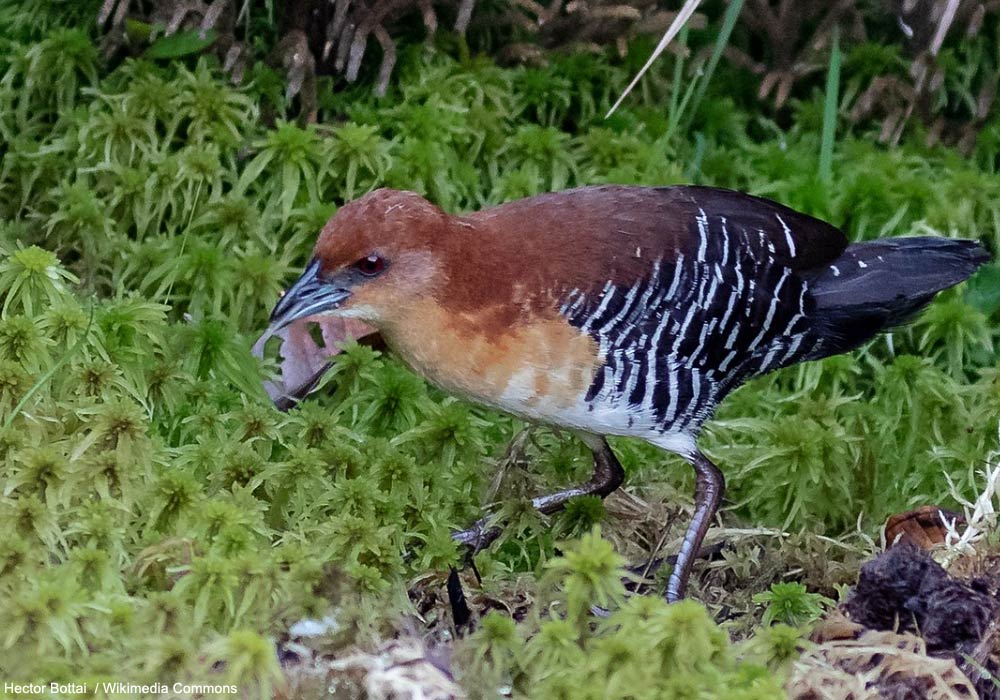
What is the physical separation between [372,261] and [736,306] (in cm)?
100

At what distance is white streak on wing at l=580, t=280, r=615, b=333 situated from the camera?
3.56 meters

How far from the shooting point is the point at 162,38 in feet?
16.9

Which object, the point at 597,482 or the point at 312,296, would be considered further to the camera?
the point at 597,482

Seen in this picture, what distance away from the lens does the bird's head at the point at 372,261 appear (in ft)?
11.5

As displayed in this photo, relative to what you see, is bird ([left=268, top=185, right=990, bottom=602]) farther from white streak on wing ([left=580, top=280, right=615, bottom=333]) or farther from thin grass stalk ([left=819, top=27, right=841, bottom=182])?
thin grass stalk ([left=819, top=27, right=841, bottom=182])

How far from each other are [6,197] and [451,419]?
202 centimetres

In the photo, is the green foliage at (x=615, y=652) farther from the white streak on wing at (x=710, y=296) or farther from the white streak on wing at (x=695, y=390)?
the white streak on wing at (x=710, y=296)

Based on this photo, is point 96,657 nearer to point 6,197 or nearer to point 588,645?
point 588,645

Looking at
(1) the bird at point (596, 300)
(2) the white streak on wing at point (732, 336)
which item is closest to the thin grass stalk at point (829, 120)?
(1) the bird at point (596, 300)

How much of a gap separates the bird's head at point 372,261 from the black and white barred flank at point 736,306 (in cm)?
39

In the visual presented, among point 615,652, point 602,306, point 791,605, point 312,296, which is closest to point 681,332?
point 602,306

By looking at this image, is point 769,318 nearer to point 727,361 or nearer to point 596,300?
point 727,361

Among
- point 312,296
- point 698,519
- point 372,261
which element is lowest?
point 698,519

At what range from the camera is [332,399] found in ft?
14.9
